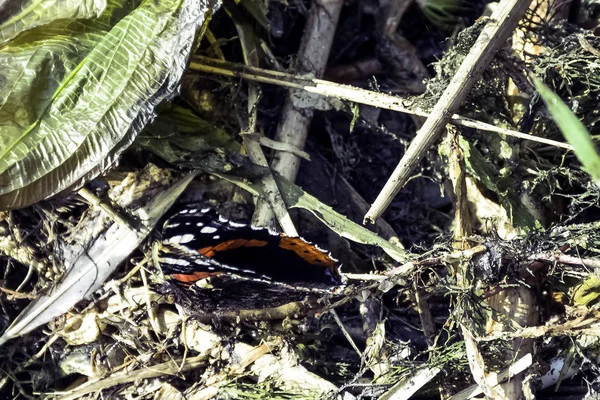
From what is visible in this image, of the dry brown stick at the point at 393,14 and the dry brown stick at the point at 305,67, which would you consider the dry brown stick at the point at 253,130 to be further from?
the dry brown stick at the point at 393,14

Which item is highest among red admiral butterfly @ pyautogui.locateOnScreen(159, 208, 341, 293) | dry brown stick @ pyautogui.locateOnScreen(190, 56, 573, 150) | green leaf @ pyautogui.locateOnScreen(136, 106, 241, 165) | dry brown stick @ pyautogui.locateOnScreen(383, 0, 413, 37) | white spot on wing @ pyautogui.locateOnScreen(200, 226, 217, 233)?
dry brown stick @ pyautogui.locateOnScreen(383, 0, 413, 37)

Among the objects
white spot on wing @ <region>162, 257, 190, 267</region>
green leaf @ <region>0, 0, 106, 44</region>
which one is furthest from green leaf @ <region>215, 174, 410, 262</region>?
green leaf @ <region>0, 0, 106, 44</region>

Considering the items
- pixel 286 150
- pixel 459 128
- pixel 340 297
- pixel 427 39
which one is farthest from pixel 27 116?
pixel 427 39

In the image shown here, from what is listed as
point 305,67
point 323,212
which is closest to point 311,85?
point 305,67

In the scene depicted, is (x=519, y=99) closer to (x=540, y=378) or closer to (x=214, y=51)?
(x=540, y=378)

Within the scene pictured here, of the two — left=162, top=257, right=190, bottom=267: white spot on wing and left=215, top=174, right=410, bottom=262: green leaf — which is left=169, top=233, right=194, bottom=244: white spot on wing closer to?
left=162, top=257, right=190, bottom=267: white spot on wing

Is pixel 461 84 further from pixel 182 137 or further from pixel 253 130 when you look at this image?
pixel 182 137
